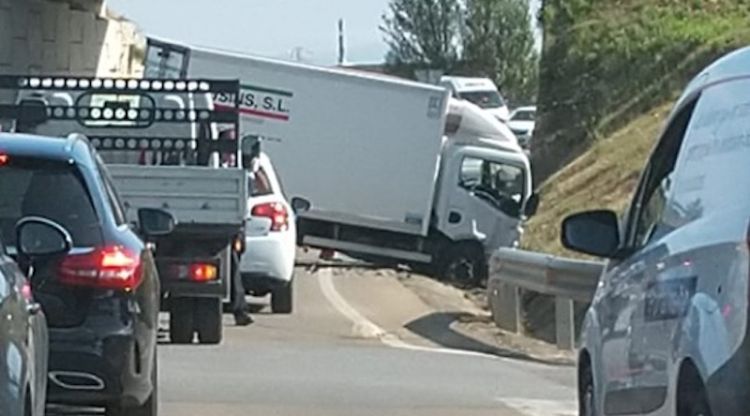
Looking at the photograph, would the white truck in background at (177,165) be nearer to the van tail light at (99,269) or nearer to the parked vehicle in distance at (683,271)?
the van tail light at (99,269)

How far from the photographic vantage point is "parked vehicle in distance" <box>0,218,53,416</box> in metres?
7.74

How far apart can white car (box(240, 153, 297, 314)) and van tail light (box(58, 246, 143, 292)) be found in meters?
12.1

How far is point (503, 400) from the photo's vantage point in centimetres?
1487

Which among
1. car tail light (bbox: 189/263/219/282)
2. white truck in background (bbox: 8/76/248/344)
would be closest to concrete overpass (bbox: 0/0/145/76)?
white truck in background (bbox: 8/76/248/344)

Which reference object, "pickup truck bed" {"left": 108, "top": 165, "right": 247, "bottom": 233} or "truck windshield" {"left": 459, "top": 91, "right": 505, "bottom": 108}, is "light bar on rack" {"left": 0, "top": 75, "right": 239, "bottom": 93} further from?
"truck windshield" {"left": 459, "top": 91, "right": 505, "bottom": 108}

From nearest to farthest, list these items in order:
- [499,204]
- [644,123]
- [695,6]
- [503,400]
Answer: [503,400]
[499,204]
[644,123]
[695,6]

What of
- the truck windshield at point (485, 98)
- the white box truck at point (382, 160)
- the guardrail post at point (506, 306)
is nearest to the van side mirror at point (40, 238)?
the guardrail post at point (506, 306)

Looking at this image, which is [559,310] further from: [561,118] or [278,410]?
[561,118]

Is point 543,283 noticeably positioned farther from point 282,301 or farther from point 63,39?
point 63,39

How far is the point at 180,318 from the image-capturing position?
1911 cm

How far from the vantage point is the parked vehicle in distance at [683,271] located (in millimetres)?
7066

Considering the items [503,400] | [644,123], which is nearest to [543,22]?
[644,123]

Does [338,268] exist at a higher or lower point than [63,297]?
lower

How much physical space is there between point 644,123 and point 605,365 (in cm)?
2831
